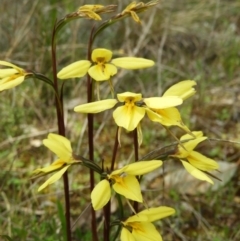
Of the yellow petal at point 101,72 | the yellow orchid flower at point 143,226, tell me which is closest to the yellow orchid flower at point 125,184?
the yellow orchid flower at point 143,226

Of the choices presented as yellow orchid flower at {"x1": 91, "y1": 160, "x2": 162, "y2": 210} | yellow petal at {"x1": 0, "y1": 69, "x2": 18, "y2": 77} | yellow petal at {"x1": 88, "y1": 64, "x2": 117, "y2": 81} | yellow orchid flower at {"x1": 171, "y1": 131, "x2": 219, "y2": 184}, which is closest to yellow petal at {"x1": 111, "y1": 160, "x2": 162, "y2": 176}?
yellow orchid flower at {"x1": 91, "y1": 160, "x2": 162, "y2": 210}

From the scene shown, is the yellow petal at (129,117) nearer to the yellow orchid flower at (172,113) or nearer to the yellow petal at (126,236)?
the yellow orchid flower at (172,113)

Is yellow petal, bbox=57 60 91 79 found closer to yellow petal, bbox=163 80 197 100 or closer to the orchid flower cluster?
the orchid flower cluster

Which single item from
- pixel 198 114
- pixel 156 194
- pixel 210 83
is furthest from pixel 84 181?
pixel 210 83

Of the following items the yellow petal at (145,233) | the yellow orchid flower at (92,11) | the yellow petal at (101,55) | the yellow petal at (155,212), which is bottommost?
the yellow petal at (145,233)

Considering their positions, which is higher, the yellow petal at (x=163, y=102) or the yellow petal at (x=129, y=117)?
the yellow petal at (x=163, y=102)
